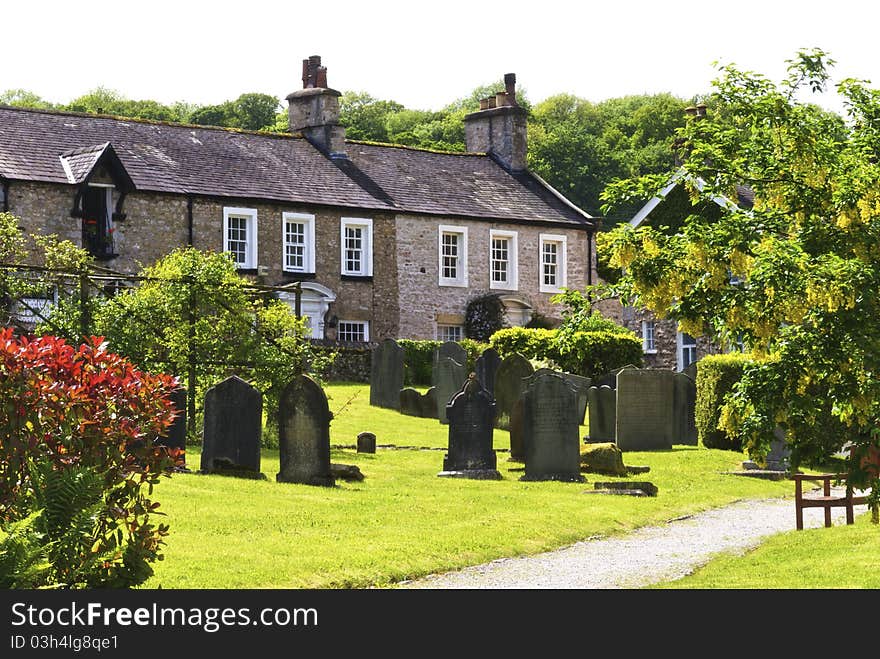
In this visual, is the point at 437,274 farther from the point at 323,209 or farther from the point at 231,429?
the point at 231,429

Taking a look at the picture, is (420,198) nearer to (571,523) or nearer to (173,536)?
(571,523)

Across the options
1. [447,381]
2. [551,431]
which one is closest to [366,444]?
[551,431]

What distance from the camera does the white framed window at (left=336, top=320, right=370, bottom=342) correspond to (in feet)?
163

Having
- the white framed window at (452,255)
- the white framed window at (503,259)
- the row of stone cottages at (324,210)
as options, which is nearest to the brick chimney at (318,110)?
the row of stone cottages at (324,210)

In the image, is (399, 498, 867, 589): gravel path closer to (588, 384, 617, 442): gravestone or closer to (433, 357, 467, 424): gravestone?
(588, 384, 617, 442): gravestone

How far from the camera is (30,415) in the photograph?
1260cm

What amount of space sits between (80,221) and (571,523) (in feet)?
91.5

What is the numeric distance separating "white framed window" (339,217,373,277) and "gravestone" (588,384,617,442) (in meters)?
19.9

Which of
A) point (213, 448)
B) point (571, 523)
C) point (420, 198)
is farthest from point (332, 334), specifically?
point (571, 523)

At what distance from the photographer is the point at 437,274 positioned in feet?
170

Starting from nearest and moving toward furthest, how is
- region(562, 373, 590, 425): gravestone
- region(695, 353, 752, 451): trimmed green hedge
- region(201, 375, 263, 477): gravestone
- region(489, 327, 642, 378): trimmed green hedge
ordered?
region(201, 375, 263, 477): gravestone < region(695, 353, 752, 451): trimmed green hedge < region(562, 373, 590, 425): gravestone < region(489, 327, 642, 378): trimmed green hedge

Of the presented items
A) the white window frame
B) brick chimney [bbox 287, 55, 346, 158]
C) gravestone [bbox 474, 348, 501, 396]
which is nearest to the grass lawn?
gravestone [bbox 474, 348, 501, 396]

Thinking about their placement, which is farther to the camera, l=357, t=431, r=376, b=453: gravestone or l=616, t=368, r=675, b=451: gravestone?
l=616, t=368, r=675, b=451: gravestone

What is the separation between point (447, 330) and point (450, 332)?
5.0 inches
